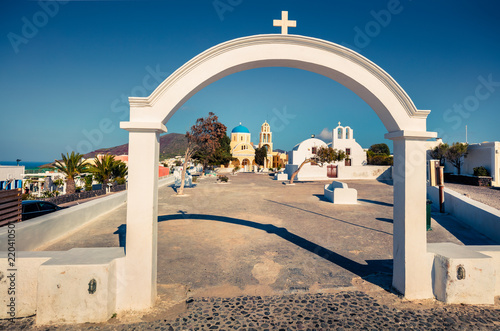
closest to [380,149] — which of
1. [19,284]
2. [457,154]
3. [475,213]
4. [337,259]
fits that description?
[457,154]

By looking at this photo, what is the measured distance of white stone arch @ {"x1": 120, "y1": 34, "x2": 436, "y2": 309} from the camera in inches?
144

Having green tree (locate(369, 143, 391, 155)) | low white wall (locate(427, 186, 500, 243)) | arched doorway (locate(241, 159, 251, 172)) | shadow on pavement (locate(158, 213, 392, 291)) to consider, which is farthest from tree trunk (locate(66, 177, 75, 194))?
green tree (locate(369, 143, 391, 155))

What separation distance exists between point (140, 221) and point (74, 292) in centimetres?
115

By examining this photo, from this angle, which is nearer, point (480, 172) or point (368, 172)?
point (480, 172)


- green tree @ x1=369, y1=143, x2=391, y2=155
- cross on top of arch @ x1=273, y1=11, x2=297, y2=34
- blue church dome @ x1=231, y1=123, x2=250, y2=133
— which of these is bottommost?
cross on top of arch @ x1=273, y1=11, x2=297, y2=34

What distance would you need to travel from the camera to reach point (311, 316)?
3.42 m

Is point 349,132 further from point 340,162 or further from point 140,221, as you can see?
point 140,221

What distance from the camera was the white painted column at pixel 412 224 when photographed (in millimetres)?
3877

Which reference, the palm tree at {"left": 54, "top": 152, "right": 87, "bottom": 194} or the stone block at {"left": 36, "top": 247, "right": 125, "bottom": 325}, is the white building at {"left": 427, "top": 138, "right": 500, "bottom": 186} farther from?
the palm tree at {"left": 54, "top": 152, "right": 87, "bottom": 194}

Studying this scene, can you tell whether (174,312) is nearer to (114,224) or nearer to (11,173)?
(114,224)

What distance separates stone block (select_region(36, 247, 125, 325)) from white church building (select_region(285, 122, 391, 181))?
28.7m

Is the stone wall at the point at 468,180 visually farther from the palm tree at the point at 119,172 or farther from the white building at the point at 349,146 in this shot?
the palm tree at the point at 119,172

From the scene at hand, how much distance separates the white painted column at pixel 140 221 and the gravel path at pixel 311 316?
1.53 ft

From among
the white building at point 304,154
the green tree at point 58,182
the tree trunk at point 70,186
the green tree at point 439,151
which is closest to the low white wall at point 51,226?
the tree trunk at point 70,186
